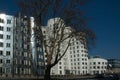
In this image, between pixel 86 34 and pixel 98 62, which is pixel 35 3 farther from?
pixel 98 62

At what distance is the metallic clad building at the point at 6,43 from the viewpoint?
105125mm

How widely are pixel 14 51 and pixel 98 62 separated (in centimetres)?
10130

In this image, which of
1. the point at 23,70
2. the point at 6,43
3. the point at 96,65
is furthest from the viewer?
the point at 96,65

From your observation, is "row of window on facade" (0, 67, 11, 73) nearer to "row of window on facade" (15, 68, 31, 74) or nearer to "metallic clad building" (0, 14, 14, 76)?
"metallic clad building" (0, 14, 14, 76)

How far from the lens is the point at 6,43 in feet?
360

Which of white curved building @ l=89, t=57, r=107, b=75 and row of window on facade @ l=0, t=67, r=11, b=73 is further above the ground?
white curved building @ l=89, t=57, r=107, b=75

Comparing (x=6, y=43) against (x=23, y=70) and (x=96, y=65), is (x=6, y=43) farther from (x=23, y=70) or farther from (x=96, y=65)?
(x=96, y=65)

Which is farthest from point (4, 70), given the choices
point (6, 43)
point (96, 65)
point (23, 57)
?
point (96, 65)

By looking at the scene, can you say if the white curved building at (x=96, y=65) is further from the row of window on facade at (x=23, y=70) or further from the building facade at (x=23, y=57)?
the row of window on facade at (x=23, y=70)

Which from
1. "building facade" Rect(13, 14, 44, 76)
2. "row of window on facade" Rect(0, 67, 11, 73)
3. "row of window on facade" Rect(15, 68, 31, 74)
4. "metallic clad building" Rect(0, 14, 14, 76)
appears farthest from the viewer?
"building facade" Rect(13, 14, 44, 76)

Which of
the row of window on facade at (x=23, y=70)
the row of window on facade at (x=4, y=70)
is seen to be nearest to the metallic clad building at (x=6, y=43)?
the row of window on facade at (x=4, y=70)

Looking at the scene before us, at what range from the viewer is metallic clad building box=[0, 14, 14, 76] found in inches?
4139

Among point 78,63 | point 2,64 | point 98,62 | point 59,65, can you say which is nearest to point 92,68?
point 98,62

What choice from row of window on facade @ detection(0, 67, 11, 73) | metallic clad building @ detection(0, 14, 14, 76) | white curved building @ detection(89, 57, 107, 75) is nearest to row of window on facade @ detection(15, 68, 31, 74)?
metallic clad building @ detection(0, 14, 14, 76)
